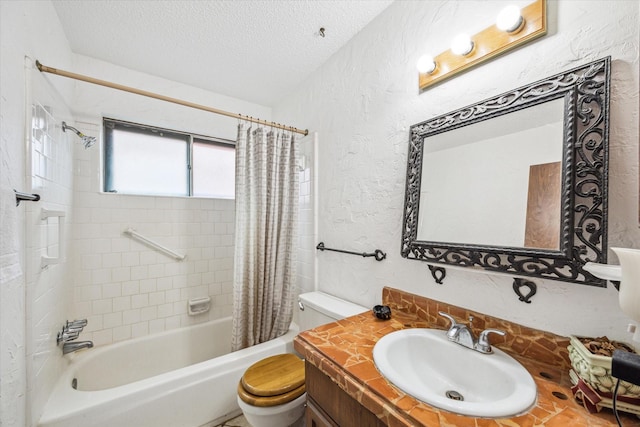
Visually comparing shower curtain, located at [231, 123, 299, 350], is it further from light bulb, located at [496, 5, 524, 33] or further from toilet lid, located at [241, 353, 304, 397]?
light bulb, located at [496, 5, 524, 33]

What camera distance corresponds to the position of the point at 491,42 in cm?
94

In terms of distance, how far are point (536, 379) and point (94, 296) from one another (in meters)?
2.49

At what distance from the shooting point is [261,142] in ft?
5.75

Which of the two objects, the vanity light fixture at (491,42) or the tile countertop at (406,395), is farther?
the vanity light fixture at (491,42)

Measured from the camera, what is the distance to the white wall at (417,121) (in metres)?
0.70

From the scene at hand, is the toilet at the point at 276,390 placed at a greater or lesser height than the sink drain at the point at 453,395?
lesser

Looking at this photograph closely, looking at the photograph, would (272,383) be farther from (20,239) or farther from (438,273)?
(20,239)

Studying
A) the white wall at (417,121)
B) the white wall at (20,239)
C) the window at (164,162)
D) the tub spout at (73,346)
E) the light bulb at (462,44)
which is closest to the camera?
the white wall at (417,121)

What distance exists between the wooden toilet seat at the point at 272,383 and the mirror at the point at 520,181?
0.89 meters

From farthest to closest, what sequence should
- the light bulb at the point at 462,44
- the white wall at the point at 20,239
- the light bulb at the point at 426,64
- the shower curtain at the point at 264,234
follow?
the shower curtain at the point at 264,234
the light bulb at the point at 426,64
the light bulb at the point at 462,44
the white wall at the point at 20,239

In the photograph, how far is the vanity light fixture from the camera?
83cm

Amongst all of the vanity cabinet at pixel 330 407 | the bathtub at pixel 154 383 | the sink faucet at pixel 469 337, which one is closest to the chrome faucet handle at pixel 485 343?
the sink faucet at pixel 469 337

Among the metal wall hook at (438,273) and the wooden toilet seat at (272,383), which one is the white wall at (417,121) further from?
the wooden toilet seat at (272,383)

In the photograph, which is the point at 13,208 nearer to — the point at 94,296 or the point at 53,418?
the point at 53,418
